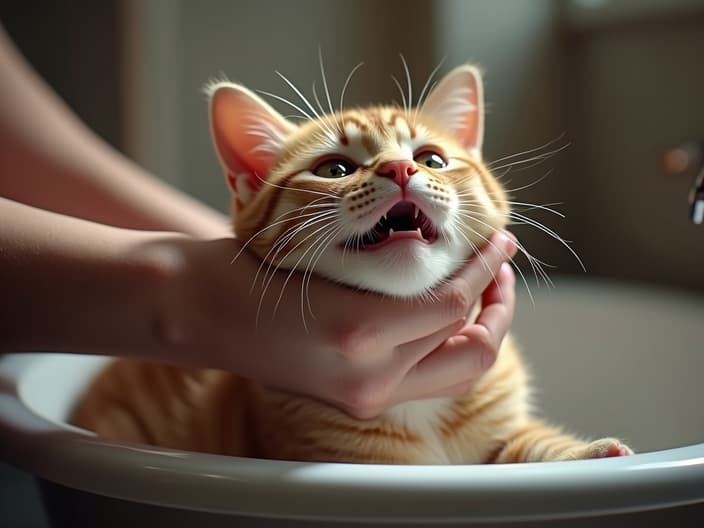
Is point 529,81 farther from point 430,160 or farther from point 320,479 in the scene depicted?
point 320,479

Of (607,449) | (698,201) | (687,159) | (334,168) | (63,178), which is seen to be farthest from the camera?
(687,159)

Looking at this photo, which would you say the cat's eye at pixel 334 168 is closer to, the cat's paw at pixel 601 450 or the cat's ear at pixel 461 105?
the cat's ear at pixel 461 105

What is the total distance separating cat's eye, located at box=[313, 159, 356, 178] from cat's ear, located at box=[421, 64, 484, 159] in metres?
0.15

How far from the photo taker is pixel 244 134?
770 millimetres

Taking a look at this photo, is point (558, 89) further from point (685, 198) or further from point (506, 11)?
point (685, 198)

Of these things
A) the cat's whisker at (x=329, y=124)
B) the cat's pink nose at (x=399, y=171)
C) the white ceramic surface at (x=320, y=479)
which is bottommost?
the white ceramic surface at (x=320, y=479)

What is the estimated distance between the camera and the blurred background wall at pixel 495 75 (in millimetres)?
1465

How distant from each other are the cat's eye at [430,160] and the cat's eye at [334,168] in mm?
63

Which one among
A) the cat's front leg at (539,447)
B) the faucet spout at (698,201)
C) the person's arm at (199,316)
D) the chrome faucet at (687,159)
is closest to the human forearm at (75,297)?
the person's arm at (199,316)

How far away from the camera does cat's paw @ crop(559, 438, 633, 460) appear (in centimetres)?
59

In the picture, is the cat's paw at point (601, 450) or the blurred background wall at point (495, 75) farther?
the blurred background wall at point (495, 75)

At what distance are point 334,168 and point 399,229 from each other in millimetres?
86

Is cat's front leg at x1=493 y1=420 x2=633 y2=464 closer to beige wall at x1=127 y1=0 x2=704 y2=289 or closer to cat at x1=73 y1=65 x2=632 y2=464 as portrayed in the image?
cat at x1=73 y1=65 x2=632 y2=464

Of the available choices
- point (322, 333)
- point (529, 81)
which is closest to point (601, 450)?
point (322, 333)
